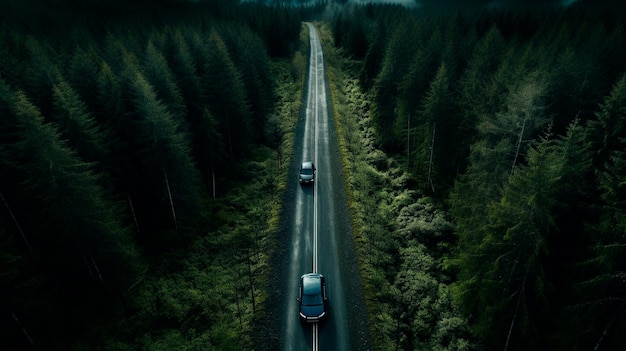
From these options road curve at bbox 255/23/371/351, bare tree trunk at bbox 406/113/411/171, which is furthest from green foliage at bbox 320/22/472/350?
bare tree trunk at bbox 406/113/411/171

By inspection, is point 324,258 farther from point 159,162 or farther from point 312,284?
point 159,162

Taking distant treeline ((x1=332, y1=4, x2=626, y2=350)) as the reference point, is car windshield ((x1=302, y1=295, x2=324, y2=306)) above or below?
below

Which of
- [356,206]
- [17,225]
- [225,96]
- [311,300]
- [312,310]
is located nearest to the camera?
[312,310]

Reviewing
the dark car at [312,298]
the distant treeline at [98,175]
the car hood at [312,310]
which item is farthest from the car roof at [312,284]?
the distant treeline at [98,175]

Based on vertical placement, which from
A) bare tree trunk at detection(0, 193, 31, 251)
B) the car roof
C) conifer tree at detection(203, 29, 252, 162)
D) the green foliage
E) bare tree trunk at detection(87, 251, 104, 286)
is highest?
conifer tree at detection(203, 29, 252, 162)

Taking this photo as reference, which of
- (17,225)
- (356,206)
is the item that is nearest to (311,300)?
(356,206)

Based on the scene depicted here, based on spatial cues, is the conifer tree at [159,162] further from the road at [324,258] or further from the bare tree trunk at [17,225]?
the road at [324,258]

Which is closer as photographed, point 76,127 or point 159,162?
point 76,127

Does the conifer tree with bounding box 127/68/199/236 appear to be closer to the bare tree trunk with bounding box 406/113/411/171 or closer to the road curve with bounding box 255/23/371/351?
the road curve with bounding box 255/23/371/351
